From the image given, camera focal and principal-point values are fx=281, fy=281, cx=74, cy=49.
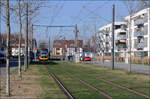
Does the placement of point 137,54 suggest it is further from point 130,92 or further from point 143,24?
point 130,92

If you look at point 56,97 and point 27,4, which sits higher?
point 27,4

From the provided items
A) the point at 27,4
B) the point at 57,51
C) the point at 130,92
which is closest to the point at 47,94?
the point at 130,92

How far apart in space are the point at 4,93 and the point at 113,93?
4.95m

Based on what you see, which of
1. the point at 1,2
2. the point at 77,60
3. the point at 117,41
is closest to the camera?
the point at 1,2

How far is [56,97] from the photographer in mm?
11531

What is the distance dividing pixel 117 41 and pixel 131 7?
193 ft

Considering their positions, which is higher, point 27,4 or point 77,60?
point 27,4

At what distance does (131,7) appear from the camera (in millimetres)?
24203

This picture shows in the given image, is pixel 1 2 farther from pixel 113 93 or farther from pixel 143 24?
pixel 143 24

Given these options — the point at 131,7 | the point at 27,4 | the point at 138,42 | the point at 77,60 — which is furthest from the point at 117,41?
the point at 27,4

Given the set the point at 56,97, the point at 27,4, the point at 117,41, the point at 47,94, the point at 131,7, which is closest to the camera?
the point at 56,97

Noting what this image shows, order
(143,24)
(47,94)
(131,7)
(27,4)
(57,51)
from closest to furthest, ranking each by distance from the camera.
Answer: (47,94) → (27,4) → (131,7) → (143,24) → (57,51)

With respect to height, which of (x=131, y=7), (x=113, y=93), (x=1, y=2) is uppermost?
(x=131, y=7)

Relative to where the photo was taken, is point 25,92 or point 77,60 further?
point 77,60
